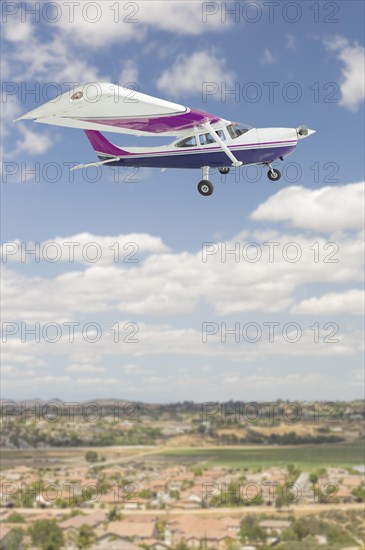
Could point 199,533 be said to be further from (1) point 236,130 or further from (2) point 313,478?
(1) point 236,130

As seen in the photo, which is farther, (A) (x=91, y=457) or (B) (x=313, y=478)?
(A) (x=91, y=457)

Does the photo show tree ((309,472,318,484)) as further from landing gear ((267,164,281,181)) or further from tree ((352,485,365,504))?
landing gear ((267,164,281,181))

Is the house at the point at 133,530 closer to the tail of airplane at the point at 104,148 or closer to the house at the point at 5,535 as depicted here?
the house at the point at 5,535

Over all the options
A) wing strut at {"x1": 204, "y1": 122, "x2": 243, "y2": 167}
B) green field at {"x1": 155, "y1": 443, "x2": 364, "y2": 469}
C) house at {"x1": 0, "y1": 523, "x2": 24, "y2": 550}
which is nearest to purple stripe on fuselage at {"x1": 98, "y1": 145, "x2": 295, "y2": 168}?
wing strut at {"x1": 204, "y1": 122, "x2": 243, "y2": 167}

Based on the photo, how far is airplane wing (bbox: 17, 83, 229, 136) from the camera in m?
8.55

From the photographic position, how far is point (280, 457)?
181 metres

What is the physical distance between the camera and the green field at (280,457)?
170 m

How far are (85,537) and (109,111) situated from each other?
102252mm

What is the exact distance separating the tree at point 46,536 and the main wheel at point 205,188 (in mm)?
98337

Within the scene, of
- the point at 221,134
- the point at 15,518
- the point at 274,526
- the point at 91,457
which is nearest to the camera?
the point at 221,134

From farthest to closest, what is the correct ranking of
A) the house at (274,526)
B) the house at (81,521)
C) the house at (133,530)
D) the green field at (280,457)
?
the green field at (280,457)
the house at (274,526)
the house at (81,521)
the house at (133,530)

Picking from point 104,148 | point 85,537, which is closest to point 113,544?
point 85,537

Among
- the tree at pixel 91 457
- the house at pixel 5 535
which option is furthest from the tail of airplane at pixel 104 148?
the tree at pixel 91 457

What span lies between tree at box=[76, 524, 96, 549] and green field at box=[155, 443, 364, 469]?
69.8 meters
